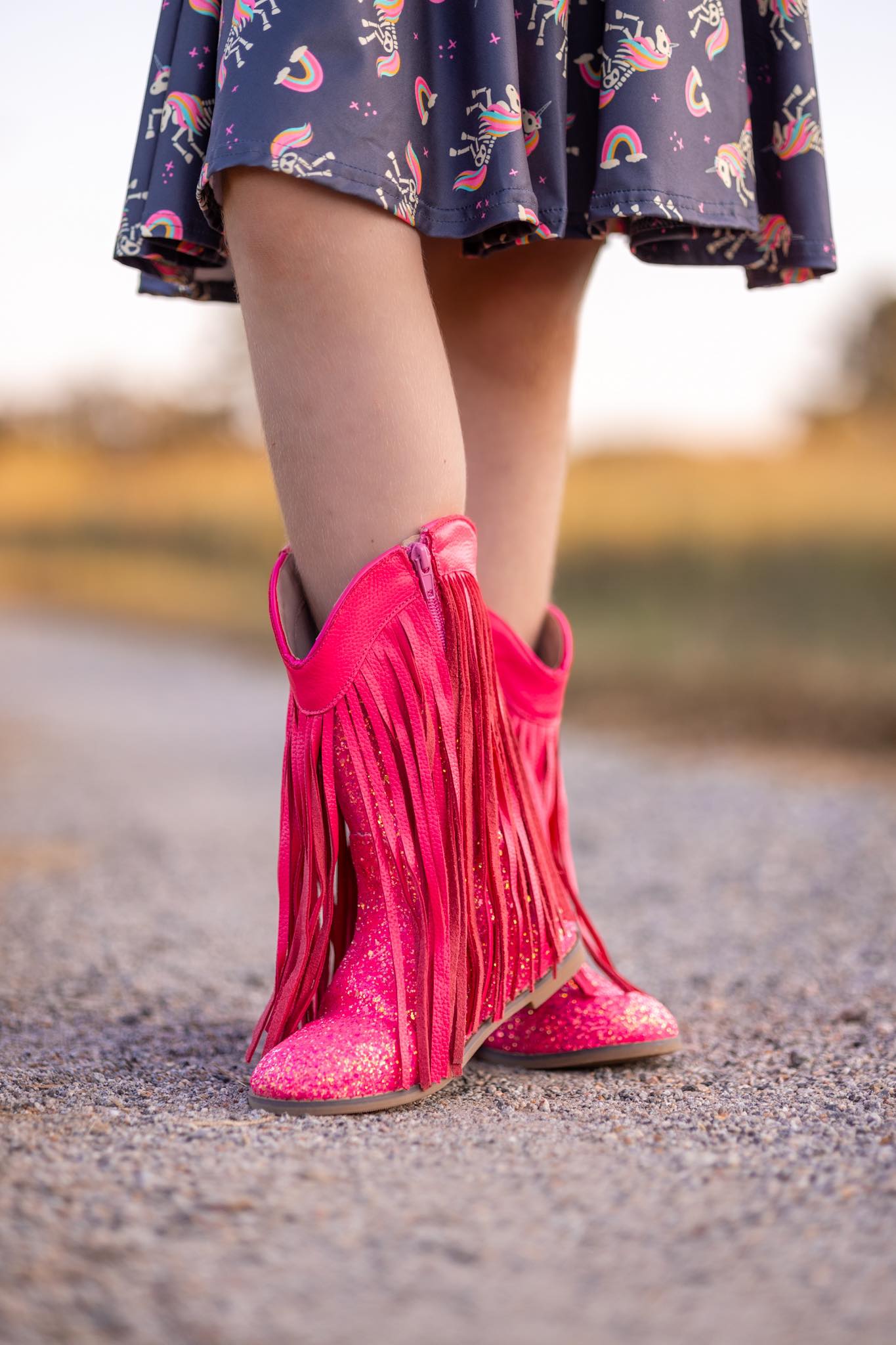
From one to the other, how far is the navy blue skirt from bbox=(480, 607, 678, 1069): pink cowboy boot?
34cm

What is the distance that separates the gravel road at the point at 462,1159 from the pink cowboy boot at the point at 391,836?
5cm

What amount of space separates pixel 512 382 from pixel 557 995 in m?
0.53

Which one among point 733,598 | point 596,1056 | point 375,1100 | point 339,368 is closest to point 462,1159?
point 375,1100

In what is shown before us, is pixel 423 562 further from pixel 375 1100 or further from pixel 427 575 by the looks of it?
pixel 375 1100

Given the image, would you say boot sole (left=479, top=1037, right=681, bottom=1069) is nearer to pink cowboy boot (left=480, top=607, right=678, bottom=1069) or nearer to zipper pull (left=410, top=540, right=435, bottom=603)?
pink cowboy boot (left=480, top=607, right=678, bottom=1069)

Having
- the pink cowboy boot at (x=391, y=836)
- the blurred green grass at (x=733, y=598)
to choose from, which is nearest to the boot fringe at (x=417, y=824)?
the pink cowboy boot at (x=391, y=836)

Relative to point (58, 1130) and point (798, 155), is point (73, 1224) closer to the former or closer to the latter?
point (58, 1130)

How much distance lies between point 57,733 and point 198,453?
482 centimetres

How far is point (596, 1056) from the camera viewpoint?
91 cm

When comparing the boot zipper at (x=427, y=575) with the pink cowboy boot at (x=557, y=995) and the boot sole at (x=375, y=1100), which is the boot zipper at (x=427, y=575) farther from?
the boot sole at (x=375, y=1100)

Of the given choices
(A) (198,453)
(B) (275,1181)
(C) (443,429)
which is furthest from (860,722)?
(A) (198,453)

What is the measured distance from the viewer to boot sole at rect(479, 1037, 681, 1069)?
2.98 feet

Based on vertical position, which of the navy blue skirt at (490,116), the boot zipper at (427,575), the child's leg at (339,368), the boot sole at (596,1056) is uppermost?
the navy blue skirt at (490,116)

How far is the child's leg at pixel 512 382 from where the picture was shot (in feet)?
3.15
